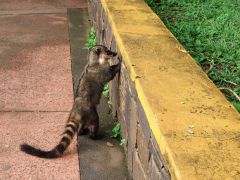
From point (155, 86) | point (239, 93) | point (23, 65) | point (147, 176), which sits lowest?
point (23, 65)

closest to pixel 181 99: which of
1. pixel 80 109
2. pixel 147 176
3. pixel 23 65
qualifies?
pixel 147 176

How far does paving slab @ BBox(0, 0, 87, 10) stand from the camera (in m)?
7.96

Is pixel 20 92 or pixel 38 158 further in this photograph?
pixel 20 92

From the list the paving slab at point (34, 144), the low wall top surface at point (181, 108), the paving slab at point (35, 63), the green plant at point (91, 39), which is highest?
the low wall top surface at point (181, 108)

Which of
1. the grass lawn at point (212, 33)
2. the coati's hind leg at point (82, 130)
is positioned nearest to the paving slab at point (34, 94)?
the coati's hind leg at point (82, 130)

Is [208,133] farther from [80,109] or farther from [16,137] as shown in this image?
[16,137]

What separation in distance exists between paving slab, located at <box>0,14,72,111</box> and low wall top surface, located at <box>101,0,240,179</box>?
1218mm

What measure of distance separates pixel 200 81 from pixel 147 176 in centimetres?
74

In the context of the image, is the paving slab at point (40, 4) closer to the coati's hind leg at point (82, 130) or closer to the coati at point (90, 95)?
the coati at point (90, 95)

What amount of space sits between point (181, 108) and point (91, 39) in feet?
13.0

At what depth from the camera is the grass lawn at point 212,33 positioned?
371cm

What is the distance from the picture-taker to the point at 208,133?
2.31 m

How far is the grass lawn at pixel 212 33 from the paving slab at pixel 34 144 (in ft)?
4.71

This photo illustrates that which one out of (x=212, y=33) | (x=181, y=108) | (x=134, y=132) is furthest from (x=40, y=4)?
(x=181, y=108)
